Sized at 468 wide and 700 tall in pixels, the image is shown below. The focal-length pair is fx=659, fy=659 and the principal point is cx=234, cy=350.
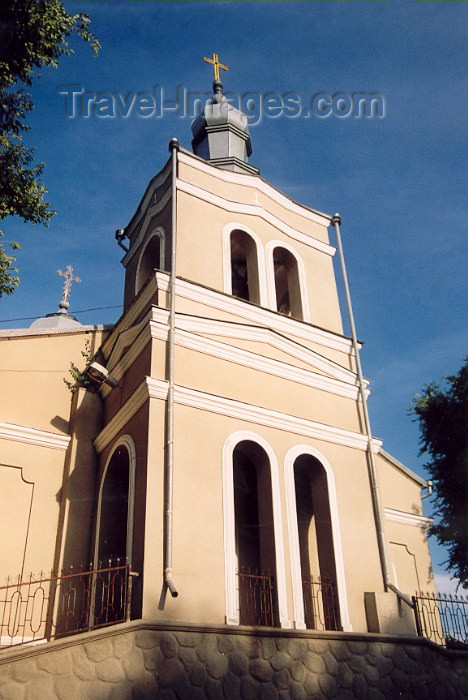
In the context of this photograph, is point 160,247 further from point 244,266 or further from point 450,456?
point 450,456

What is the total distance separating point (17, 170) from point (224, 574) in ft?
22.1

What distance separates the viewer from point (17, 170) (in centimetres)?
1009

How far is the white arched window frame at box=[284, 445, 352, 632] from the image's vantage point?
31.6 ft

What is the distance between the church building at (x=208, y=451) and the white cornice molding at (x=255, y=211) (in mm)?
35

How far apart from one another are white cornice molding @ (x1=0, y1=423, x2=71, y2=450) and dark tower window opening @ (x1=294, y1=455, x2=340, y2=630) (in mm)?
4346

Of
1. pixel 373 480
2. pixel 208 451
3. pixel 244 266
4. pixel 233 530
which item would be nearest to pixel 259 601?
pixel 233 530

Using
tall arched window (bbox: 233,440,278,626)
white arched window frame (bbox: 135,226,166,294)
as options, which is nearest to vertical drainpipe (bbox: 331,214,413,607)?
tall arched window (bbox: 233,440,278,626)

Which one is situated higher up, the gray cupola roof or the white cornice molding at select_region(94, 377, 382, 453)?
the gray cupola roof

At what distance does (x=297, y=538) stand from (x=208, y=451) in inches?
76.7

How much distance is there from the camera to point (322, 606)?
1010 cm

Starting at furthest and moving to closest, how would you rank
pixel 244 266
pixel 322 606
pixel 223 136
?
pixel 223 136
pixel 244 266
pixel 322 606

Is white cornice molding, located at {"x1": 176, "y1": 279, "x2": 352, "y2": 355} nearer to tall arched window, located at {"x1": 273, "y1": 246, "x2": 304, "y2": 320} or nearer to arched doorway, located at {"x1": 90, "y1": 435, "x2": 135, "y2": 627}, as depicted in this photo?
tall arched window, located at {"x1": 273, "y1": 246, "x2": 304, "y2": 320}

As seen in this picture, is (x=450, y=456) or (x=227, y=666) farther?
(x=450, y=456)

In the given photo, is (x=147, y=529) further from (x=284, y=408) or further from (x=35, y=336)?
(x=35, y=336)
